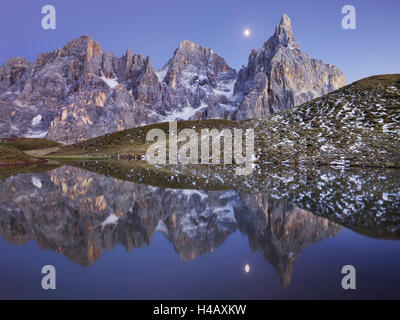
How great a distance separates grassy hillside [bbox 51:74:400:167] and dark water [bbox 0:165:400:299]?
38.9m

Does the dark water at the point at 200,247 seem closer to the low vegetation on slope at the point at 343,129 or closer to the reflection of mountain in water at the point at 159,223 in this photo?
the reflection of mountain in water at the point at 159,223

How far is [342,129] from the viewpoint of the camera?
6019 centimetres

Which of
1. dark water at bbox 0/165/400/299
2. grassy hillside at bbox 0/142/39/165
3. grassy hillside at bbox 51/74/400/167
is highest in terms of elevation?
grassy hillside at bbox 51/74/400/167

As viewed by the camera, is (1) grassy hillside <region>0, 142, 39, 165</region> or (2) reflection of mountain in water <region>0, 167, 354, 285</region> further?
(1) grassy hillside <region>0, 142, 39, 165</region>

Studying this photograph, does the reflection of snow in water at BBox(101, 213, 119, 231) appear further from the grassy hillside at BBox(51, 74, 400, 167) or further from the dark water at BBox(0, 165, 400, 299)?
the grassy hillside at BBox(51, 74, 400, 167)

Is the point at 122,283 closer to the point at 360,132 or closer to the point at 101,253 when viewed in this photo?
the point at 101,253

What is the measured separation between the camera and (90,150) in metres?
111

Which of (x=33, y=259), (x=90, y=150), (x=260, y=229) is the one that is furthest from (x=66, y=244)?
(x=90, y=150)

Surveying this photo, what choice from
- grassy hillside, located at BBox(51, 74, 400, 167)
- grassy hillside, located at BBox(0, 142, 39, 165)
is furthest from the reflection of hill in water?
grassy hillside, located at BBox(0, 142, 39, 165)

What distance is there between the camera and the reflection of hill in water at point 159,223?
857 centimetres

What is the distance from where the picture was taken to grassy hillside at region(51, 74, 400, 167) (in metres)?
50.5

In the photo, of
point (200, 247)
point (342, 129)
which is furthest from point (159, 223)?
point (342, 129)

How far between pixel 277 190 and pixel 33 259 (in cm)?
1600

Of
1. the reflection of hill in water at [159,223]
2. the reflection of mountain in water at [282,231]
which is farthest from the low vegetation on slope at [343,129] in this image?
the reflection of mountain in water at [282,231]
